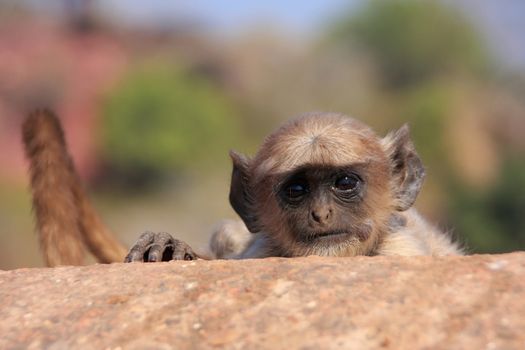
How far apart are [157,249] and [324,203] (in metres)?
1.16

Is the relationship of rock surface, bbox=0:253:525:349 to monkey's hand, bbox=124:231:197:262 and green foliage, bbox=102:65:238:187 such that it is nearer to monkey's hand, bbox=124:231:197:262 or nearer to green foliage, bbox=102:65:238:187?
monkey's hand, bbox=124:231:197:262

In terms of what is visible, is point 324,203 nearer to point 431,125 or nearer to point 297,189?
point 297,189

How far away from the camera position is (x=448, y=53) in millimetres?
53344


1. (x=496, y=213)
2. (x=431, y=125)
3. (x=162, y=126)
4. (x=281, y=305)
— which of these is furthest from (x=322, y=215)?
(x=162, y=126)

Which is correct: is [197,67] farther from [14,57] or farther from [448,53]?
[448,53]

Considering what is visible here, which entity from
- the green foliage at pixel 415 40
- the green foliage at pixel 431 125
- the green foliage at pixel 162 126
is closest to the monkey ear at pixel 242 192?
the green foliage at pixel 431 125

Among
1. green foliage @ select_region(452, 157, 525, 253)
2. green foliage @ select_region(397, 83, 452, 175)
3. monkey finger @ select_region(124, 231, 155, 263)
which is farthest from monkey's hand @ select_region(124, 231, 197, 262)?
green foliage @ select_region(397, 83, 452, 175)

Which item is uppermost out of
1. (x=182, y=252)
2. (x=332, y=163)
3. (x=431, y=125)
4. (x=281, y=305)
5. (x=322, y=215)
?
(x=332, y=163)

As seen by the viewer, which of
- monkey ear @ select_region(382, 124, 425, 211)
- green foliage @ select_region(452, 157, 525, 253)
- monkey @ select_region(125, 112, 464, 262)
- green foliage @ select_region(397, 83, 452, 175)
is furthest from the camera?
green foliage @ select_region(397, 83, 452, 175)

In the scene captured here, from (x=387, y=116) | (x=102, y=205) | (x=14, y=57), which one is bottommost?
(x=102, y=205)

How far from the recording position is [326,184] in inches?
275

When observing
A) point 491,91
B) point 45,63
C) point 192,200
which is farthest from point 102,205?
point 491,91

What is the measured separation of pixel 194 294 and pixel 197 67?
48513 mm

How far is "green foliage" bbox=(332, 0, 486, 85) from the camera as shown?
5257cm
